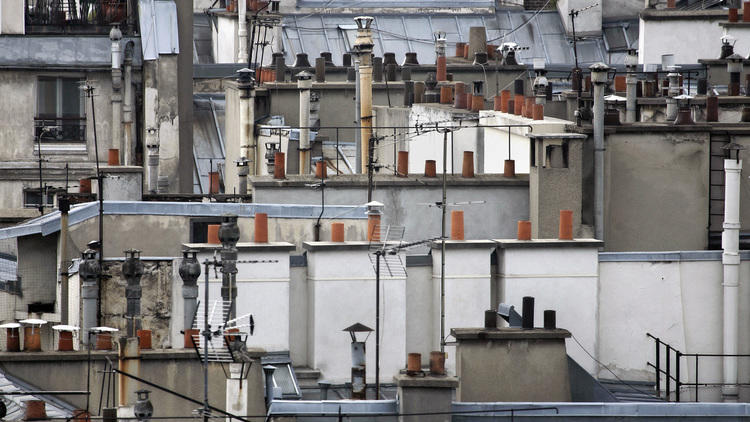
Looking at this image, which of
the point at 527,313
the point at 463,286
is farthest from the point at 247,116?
the point at 527,313

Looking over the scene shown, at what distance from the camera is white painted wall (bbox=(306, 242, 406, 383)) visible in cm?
3597

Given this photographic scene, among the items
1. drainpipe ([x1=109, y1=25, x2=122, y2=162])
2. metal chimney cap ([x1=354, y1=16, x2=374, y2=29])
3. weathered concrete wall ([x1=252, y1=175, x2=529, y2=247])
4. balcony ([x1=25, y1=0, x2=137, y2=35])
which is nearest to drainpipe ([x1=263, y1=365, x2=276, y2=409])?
weathered concrete wall ([x1=252, y1=175, x2=529, y2=247])

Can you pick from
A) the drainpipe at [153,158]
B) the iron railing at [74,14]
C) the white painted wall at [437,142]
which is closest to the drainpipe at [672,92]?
the white painted wall at [437,142]

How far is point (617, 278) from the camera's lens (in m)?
37.4

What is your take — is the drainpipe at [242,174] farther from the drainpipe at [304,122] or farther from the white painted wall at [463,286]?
the white painted wall at [463,286]

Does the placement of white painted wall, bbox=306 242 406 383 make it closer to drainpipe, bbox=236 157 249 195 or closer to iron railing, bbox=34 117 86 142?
drainpipe, bbox=236 157 249 195

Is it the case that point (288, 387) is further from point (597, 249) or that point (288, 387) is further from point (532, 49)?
point (532, 49)

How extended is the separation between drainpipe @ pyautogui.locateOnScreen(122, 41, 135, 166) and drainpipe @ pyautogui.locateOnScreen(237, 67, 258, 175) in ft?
12.8

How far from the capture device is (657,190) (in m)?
41.2

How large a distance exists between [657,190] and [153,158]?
18.5 metres

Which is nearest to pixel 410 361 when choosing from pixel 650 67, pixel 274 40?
pixel 650 67

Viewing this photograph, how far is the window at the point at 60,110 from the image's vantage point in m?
60.5

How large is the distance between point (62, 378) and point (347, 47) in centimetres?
5092

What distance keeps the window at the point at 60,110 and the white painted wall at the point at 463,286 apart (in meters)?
26.1
